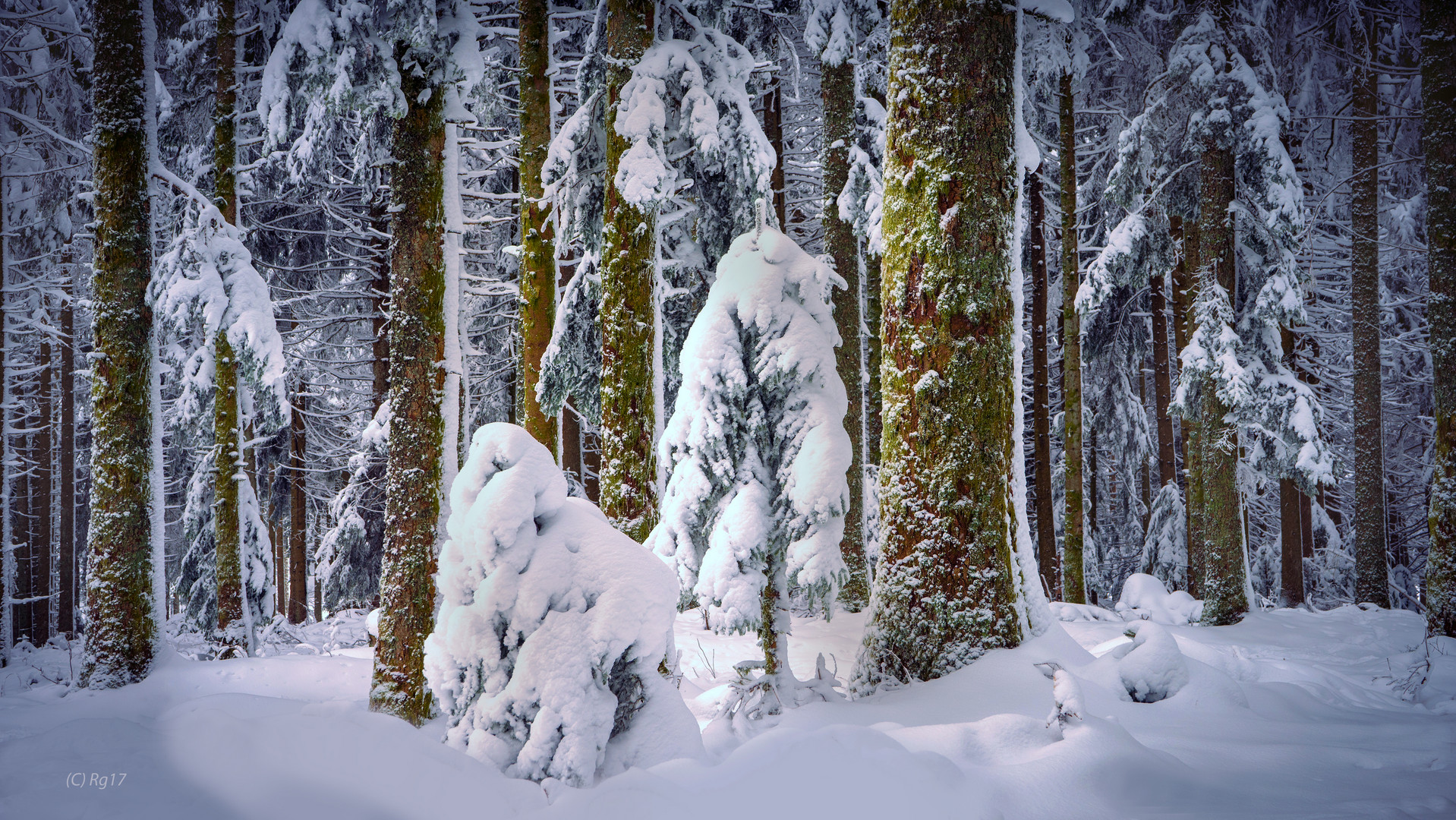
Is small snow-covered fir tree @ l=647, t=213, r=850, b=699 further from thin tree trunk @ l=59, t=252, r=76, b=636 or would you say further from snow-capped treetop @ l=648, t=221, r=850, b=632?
thin tree trunk @ l=59, t=252, r=76, b=636

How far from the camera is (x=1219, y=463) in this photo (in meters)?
9.95

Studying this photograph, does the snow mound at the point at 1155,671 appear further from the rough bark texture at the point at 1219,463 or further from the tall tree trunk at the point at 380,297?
the tall tree trunk at the point at 380,297

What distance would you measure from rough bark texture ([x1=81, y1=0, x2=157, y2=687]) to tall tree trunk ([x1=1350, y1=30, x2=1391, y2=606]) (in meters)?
16.9

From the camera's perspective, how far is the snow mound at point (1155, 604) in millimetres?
10688

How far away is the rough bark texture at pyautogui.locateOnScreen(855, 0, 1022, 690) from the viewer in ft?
16.4

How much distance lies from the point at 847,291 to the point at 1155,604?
7061mm

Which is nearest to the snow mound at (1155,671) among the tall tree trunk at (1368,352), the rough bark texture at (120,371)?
the tall tree trunk at (1368,352)

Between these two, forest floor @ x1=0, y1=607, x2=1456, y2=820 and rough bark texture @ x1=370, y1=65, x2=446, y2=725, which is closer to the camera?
forest floor @ x1=0, y1=607, x2=1456, y2=820

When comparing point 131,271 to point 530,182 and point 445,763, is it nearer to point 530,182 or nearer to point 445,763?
point 530,182

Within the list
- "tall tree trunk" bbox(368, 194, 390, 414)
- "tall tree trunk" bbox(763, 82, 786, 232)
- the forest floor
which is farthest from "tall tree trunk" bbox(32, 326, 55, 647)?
the forest floor

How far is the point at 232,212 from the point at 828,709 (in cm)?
1100

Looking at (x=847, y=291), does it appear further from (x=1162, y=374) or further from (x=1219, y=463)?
(x=1162, y=374)

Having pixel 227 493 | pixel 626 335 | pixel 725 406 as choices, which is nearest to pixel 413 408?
pixel 626 335

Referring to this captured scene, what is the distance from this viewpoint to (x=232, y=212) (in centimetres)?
1035
